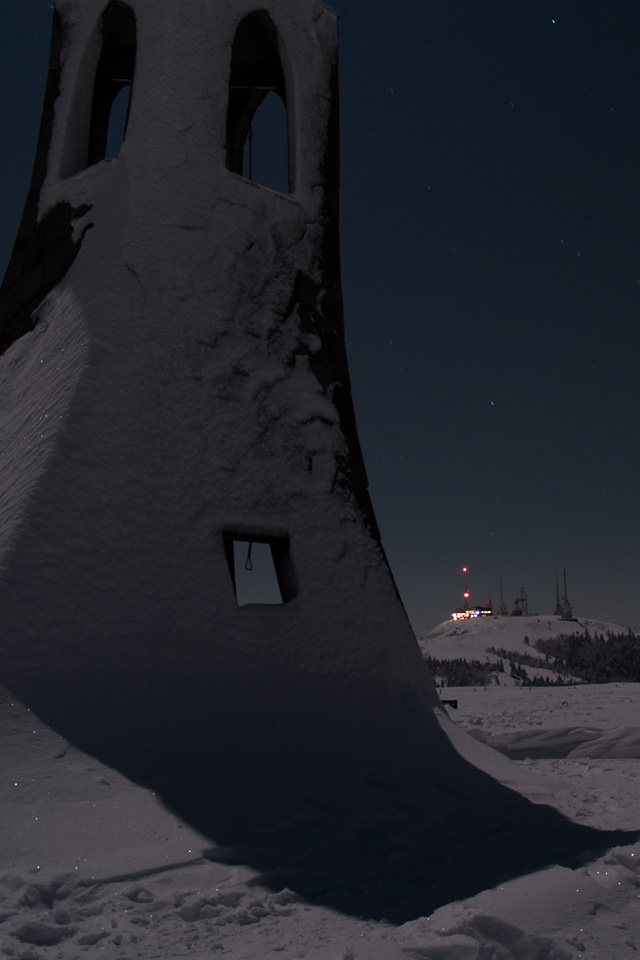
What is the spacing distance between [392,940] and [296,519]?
250cm

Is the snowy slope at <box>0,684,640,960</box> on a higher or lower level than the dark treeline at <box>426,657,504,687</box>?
higher

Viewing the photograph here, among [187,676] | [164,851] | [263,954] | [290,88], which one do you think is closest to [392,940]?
[263,954]

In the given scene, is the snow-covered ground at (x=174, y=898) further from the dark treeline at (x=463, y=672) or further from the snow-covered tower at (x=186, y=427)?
the dark treeline at (x=463, y=672)

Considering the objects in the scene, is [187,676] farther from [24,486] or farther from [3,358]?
[3,358]

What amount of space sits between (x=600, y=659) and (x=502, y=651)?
4.94 meters

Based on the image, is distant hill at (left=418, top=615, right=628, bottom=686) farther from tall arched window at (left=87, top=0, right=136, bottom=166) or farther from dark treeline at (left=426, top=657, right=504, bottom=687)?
tall arched window at (left=87, top=0, right=136, bottom=166)

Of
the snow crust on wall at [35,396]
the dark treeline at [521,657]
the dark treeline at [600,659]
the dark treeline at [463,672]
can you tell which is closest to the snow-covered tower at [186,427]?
the snow crust on wall at [35,396]

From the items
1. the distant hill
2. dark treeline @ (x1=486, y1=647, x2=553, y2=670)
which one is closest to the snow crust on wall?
the distant hill

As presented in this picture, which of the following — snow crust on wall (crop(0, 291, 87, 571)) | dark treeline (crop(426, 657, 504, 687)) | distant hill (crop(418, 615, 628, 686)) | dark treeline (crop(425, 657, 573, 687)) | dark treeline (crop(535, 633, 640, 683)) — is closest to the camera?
snow crust on wall (crop(0, 291, 87, 571))

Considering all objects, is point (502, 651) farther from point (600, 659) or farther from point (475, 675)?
point (475, 675)

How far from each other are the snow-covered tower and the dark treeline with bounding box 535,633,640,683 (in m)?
13.0

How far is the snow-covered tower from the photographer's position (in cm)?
337

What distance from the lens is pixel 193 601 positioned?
3615 millimetres

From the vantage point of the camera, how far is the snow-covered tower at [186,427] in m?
3.37
